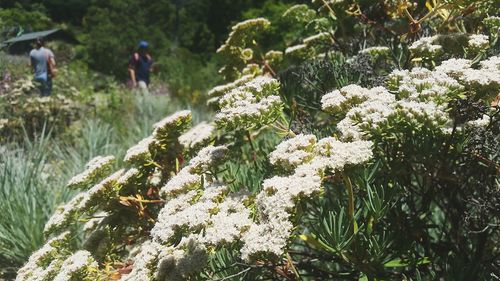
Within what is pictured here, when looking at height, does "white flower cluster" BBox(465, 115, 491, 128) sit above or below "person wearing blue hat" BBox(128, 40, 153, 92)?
above

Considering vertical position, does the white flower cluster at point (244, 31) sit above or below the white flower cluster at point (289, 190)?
above

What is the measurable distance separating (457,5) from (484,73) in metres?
0.70

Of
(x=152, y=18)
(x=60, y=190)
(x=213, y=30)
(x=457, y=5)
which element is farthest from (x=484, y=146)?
(x=213, y=30)

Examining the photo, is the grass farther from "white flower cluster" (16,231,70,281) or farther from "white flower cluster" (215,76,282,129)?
"white flower cluster" (215,76,282,129)

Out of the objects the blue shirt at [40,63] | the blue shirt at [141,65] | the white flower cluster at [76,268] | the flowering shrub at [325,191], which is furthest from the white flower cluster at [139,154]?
the blue shirt at [141,65]

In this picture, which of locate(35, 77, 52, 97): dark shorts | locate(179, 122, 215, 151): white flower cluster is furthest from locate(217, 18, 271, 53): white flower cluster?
locate(35, 77, 52, 97): dark shorts

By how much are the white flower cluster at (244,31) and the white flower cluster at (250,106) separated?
4.07ft

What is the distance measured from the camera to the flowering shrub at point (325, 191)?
1.56 meters

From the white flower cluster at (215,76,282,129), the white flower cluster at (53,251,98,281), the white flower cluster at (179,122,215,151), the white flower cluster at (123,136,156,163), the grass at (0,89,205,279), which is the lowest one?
the grass at (0,89,205,279)

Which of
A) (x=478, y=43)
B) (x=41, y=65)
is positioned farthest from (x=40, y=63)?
(x=478, y=43)

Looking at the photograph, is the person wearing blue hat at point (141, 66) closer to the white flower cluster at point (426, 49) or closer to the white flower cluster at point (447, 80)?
the white flower cluster at point (426, 49)

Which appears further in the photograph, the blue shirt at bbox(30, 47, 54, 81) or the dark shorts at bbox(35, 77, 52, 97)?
the blue shirt at bbox(30, 47, 54, 81)

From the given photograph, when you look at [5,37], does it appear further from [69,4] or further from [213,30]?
[69,4]

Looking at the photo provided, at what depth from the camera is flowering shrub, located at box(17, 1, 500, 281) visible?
1.56 meters
